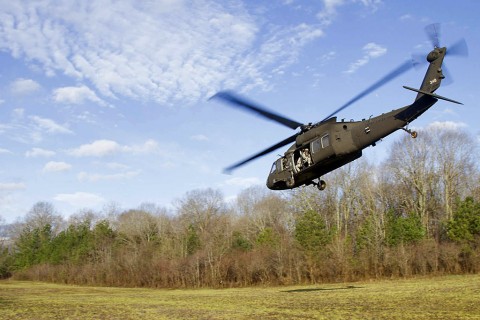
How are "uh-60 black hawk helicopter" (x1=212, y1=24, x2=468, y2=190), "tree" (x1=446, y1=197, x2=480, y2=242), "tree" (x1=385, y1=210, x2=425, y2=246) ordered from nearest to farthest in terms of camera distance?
"uh-60 black hawk helicopter" (x1=212, y1=24, x2=468, y2=190) < "tree" (x1=446, y1=197, x2=480, y2=242) < "tree" (x1=385, y1=210, x2=425, y2=246)

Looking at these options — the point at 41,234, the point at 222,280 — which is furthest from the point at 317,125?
the point at 41,234

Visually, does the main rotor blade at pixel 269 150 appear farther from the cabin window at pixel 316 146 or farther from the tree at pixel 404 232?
the tree at pixel 404 232

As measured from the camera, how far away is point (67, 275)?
81.6m

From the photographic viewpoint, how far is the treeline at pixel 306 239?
172ft

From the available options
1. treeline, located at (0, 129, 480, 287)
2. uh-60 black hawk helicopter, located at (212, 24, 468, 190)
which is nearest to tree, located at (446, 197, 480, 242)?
treeline, located at (0, 129, 480, 287)

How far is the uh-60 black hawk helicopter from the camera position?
17719mm

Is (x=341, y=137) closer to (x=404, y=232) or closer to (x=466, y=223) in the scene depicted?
(x=466, y=223)

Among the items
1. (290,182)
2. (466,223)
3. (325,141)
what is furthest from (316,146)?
(466,223)

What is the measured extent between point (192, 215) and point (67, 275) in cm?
2926

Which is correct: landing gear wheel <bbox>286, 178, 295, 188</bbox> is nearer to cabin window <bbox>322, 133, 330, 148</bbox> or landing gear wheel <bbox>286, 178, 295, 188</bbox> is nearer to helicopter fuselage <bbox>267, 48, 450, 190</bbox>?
helicopter fuselage <bbox>267, 48, 450, 190</bbox>

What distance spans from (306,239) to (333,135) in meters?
40.4

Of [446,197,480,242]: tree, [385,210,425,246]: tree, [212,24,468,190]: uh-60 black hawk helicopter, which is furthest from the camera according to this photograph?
[385,210,425,246]: tree

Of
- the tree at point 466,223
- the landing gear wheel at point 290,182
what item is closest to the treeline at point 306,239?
the tree at point 466,223

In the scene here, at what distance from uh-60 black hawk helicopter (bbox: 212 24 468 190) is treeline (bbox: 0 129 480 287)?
35536 millimetres
